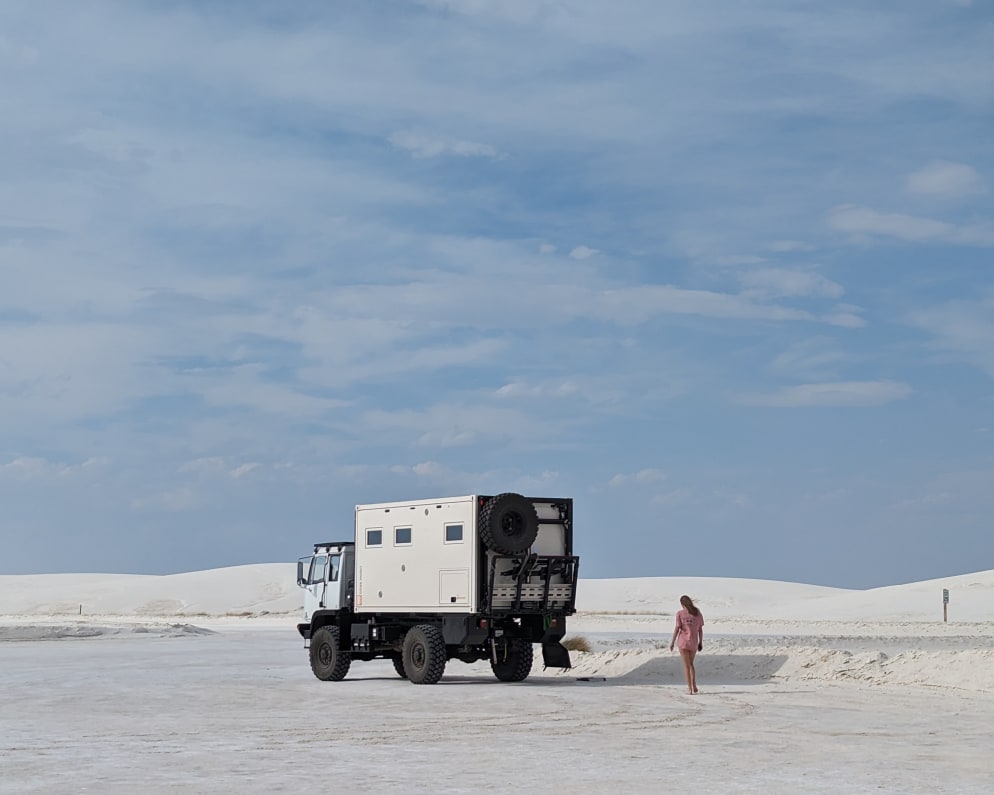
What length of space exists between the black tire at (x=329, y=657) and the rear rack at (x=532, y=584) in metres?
3.80

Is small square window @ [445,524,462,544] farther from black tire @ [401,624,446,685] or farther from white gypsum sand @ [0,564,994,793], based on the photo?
white gypsum sand @ [0,564,994,793]

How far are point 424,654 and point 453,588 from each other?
1.37 m

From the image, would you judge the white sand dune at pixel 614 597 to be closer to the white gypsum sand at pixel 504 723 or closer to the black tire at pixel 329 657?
the white gypsum sand at pixel 504 723

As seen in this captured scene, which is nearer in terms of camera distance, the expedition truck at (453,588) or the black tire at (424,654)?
the expedition truck at (453,588)

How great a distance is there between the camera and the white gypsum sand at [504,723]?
1341 centimetres

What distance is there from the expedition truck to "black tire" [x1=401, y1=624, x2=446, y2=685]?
18mm

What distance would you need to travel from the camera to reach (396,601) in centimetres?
2630

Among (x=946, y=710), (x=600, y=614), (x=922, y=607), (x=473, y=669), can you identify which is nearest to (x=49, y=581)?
(x=600, y=614)

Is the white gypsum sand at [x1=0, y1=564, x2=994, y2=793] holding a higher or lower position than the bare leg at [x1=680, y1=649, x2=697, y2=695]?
lower

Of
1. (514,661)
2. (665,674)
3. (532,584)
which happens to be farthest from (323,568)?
(665,674)

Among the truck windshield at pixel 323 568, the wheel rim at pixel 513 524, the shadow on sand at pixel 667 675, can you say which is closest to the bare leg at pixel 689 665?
the shadow on sand at pixel 667 675

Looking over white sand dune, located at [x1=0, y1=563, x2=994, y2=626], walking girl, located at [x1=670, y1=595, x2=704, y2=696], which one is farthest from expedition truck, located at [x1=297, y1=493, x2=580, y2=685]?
white sand dune, located at [x1=0, y1=563, x2=994, y2=626]

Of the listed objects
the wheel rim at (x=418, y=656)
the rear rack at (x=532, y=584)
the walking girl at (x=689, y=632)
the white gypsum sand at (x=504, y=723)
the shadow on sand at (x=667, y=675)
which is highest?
the rear rack at (x=532, y=584)

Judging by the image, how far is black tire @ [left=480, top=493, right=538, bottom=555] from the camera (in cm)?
2453
